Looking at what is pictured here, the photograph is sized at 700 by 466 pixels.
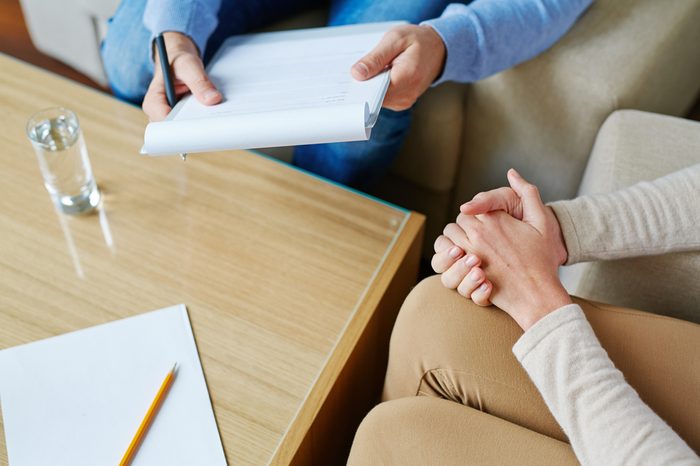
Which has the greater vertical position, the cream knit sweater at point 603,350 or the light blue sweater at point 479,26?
the light blue sweater at point 479,26

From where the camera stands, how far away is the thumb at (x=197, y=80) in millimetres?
858

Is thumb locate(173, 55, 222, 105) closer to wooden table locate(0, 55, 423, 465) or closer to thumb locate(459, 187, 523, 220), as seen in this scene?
wooden table locate(0, 55, 423, 465)

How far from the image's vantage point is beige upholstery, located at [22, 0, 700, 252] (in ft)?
3.55

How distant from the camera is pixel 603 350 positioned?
0.68 metres

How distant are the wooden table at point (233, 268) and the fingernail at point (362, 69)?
19 cm

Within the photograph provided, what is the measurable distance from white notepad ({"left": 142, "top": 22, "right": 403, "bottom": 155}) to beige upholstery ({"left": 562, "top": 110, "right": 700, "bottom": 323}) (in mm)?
362

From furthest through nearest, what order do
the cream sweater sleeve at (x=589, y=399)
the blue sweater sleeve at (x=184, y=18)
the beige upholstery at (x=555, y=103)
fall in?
1. the beige upholstery at (x=555, y=103)
2. the blue sweater sleeve at (x=184, y=18)
3. the cream sweater sleeve at (x=589, y=399)

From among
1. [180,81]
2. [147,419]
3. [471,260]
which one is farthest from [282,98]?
[147,419]

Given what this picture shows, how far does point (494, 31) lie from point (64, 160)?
25.7 inches

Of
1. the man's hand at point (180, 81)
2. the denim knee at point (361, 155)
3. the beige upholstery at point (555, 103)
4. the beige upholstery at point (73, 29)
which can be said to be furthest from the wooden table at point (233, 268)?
the beige upholstery at point (73, 29)

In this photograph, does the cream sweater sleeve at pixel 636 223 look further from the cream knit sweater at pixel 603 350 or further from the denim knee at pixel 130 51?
the denim knee at pixel 130 51

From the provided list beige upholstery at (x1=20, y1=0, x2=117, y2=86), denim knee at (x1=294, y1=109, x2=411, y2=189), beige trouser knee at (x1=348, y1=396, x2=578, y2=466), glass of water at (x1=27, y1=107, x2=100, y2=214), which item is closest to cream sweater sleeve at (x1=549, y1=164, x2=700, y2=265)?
beige trouser knee at (x1=348, y1=396, x2=578, y2=466)

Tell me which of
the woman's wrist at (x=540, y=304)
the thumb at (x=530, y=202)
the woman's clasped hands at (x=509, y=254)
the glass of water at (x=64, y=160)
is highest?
the glass of water at (x=64, y=160)

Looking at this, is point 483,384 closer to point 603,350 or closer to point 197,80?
point 603,350
